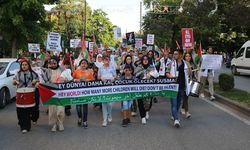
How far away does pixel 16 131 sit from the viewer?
8008 millimetres

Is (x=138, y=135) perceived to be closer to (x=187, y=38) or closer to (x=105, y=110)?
(x=105, y=110)

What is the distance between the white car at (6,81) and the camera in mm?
11273

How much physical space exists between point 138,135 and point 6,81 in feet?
19.1

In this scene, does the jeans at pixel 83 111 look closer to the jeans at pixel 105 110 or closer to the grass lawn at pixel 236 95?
the jeans at pixel 105 110

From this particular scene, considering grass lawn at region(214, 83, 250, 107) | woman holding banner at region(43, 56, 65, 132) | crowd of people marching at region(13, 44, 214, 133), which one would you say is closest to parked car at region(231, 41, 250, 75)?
grass lawn at region(214, 83, 250, 107)

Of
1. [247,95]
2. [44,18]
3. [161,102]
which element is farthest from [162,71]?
[44,18]

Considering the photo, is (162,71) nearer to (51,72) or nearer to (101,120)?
(101,120)

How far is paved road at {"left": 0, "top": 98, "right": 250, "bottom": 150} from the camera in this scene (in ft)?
22.1

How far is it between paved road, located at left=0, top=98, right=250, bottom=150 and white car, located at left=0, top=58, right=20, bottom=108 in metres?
1.62

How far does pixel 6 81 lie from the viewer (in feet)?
38.3

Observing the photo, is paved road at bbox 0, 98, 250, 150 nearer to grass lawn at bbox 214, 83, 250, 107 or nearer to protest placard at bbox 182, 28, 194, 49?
grass lawn at bbox 214, 83, 250, 107

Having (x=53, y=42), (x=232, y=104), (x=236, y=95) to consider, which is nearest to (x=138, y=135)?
(x=232, y=104)

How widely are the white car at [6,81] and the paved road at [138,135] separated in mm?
1621

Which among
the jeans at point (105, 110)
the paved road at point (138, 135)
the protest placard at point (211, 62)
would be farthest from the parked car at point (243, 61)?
the jeans at point (105, 110)
